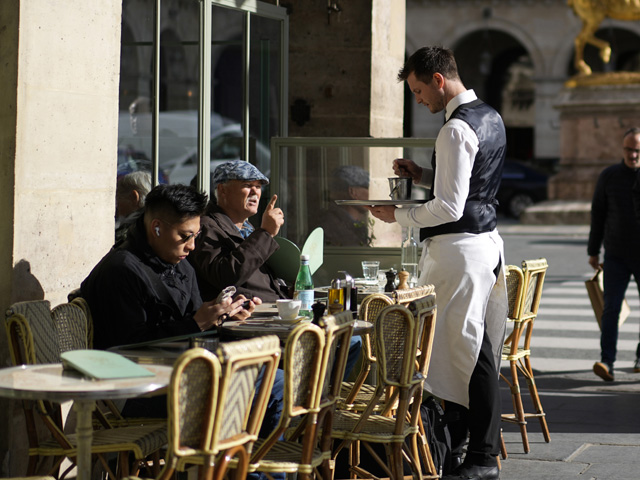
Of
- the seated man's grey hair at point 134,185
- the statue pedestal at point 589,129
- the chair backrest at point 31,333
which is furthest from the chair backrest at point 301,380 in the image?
the statue pedestal at point 589,129

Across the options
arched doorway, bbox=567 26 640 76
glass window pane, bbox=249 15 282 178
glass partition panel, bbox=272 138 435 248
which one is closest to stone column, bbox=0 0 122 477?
glass partition panel, bbox=272 138 435 248

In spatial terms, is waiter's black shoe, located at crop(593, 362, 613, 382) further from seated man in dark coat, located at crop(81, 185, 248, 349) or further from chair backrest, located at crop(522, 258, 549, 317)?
seated man in dark coat, located at crop(81, 185, 248, 349)

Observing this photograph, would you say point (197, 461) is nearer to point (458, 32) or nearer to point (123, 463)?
point (123, 463)

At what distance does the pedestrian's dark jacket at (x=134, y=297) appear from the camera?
4.95m

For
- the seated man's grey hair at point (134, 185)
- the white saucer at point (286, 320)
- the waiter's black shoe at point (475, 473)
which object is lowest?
the waiter's black shoe at point (475, 473)

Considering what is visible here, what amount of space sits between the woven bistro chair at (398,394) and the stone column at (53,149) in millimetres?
1483

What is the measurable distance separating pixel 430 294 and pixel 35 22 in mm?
2138

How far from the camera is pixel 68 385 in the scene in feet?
12.6

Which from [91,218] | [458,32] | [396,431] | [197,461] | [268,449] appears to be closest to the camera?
[197,461]

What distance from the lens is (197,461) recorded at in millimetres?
3744

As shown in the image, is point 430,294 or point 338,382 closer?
point 338,382

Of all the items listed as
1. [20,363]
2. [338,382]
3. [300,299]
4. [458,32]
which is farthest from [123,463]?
[458,32]

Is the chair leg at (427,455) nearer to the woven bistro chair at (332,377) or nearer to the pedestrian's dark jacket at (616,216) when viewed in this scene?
the woven bistro chair at (332,377)

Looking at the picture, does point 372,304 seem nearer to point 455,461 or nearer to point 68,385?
point 455,461
